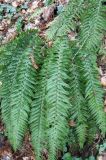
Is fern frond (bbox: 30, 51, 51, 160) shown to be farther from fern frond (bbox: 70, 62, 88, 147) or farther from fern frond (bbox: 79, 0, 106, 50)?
fern frond (bbox: 79, 0, 106, 50)

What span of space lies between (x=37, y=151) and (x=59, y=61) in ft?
2.63

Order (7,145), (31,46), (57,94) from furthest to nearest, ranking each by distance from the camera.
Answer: (7,145) → (31,46) → (57,94)

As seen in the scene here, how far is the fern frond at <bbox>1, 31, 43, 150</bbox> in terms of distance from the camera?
2771 millimetres

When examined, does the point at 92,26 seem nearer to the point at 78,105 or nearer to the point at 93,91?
the point at 93,91

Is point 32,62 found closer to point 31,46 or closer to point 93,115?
point 31,46

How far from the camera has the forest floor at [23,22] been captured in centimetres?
315

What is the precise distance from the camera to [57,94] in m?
2.70

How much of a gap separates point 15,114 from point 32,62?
18.6 inches

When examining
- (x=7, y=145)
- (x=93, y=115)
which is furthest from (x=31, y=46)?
(x=7, y=145)

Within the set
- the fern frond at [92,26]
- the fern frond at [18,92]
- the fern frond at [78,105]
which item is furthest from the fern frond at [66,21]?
the fern frond at [78,105]

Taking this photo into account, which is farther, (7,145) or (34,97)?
(7,145)

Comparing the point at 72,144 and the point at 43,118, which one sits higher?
the point at 43,118

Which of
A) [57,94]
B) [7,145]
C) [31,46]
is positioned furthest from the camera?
[7,145]

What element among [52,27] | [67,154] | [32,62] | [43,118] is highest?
[52,27]
